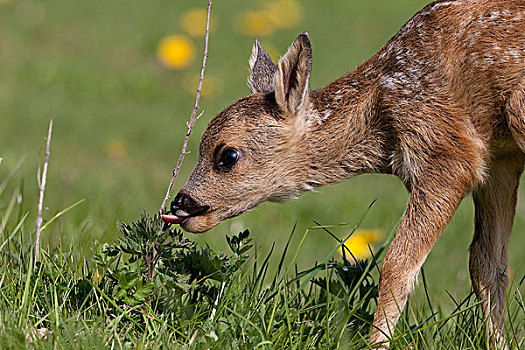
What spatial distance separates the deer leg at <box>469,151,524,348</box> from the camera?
4.30 meters

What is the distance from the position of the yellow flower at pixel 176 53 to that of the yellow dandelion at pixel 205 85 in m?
0.24

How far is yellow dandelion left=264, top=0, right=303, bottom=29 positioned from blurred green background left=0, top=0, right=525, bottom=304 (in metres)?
0.04

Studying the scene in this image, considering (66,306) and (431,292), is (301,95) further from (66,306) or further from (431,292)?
(431,292)

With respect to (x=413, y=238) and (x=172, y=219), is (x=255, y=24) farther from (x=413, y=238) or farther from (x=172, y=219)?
(x=413, y=238)

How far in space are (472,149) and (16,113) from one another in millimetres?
6082

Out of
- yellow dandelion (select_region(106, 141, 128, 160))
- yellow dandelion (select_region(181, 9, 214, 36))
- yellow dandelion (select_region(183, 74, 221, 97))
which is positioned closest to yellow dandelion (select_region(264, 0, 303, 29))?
yellow dandelion (select_region(181, 9, 214, 36))

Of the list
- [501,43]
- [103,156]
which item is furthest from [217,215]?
[103,156]

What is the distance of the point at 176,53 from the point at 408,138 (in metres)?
6.49

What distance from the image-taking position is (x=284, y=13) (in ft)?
42.0

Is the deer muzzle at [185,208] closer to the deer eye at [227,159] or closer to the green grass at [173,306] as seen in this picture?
the deer eye at [227,159]

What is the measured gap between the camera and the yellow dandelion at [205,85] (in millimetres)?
10219

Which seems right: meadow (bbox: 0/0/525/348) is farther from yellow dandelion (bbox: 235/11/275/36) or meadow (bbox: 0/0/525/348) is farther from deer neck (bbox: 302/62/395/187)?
deer neck (bbox: 302/62/395/187)

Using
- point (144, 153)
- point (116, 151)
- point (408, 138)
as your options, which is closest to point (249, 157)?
point (408, 138)

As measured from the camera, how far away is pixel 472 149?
3852 mm
